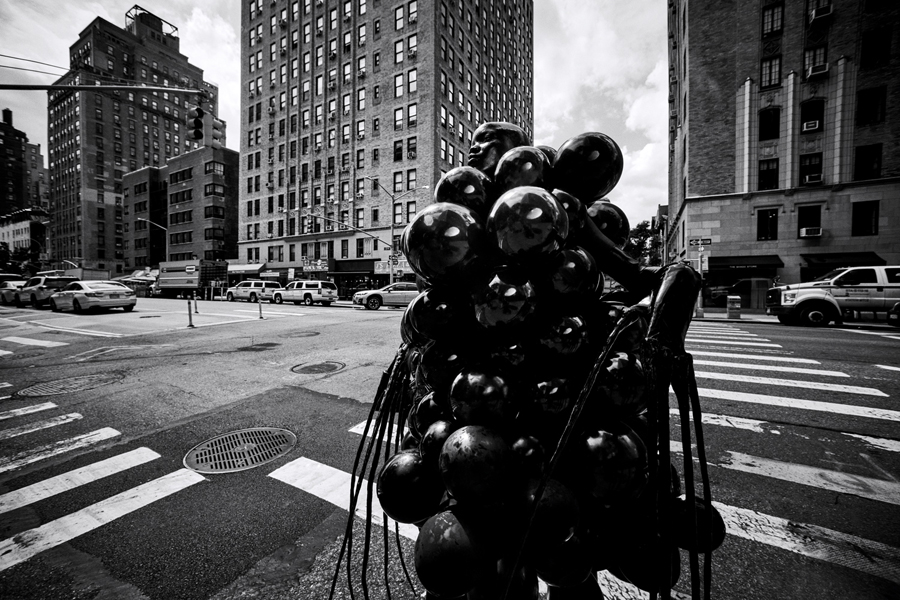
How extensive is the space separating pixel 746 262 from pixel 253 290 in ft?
121

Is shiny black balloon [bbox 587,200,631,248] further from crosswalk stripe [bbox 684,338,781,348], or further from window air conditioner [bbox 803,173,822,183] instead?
window air conditioner [bbox 803,173,822,183]

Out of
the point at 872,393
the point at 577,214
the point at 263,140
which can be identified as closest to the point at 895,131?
the point at 872,393

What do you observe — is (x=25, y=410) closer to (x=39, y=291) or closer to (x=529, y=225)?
(x=529, y=225)

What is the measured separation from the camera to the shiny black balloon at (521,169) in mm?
1201

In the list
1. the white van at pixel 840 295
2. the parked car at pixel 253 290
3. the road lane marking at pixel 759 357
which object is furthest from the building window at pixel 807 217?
the parked car at pixel 253 290

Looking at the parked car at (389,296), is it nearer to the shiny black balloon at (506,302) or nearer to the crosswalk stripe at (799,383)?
the crosswalk stripe at (799,383)

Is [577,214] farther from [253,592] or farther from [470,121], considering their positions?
[470,121]

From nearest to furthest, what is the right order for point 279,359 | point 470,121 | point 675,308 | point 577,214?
1. point 675,308
2. point 577,214
3. point 279,359
4. point 470,121

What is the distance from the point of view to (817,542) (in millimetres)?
2285

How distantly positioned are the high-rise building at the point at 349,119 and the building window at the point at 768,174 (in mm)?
23654

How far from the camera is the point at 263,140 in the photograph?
4453 cm

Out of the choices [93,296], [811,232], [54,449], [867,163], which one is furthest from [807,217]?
[93,296]

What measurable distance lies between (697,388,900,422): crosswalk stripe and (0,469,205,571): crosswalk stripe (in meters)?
6.29

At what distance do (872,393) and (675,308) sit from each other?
700 centimetres
